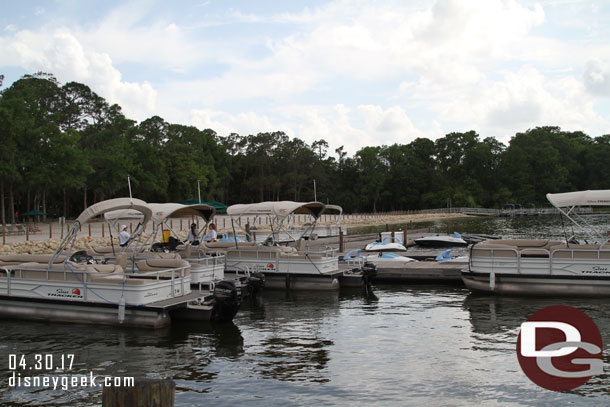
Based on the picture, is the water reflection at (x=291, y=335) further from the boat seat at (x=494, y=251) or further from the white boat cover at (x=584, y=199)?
the white boat cover at (x=584, y=199)

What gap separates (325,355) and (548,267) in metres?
10.7

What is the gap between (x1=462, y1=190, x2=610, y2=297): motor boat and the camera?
19312mm

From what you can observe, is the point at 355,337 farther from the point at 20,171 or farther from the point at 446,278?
the point at 20,171

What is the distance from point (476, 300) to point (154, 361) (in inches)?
485

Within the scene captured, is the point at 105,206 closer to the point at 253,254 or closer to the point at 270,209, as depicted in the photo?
the point at 253,254

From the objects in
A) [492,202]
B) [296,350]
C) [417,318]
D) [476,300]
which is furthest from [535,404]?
[492,202]

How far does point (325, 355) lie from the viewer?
13141 millimetres

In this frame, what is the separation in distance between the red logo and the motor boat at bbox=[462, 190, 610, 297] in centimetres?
188

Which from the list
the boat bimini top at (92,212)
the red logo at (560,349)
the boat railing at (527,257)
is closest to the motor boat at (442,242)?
the boat railing at (527,257)

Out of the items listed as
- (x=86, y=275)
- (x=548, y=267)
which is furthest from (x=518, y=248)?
(x=86, y=275)

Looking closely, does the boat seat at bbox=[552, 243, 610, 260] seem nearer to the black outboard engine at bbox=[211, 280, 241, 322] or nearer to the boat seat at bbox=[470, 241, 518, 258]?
the boat seat at bbox=[470, 241, 518, 258]

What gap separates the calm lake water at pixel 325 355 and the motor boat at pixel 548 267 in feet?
2.11

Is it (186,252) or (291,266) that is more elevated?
(186,252)

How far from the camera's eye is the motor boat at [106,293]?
48.9 feet
